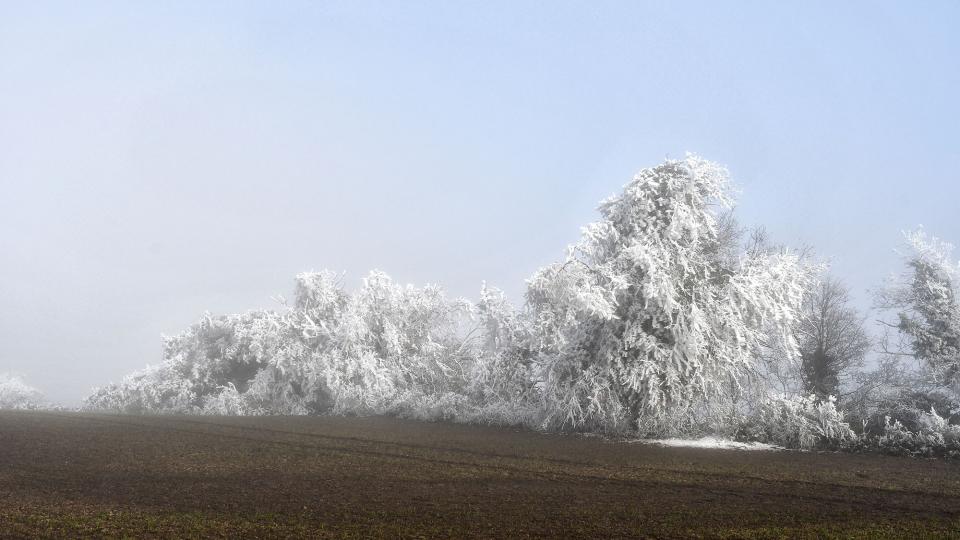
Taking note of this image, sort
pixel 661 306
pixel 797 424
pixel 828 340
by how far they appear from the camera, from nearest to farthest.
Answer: pixel 797 424, pixel 661 306, pixel 828 340

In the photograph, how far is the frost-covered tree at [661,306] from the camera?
61.5 feet

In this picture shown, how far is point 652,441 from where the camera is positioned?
18.4m

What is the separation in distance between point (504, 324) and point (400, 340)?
6378mm

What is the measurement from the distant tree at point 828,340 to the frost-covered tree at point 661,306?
6608mm

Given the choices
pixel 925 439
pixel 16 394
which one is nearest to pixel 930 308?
pixel 925 439

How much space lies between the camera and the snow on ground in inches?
689

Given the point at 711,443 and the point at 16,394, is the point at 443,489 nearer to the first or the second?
the point at 711,443

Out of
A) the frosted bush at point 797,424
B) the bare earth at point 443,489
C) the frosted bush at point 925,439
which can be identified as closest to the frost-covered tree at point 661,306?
the frosted bush at point 797,424

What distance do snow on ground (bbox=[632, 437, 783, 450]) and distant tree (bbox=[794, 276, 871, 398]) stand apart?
331 inches

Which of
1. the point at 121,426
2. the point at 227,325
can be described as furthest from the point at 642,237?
the point at 227,325

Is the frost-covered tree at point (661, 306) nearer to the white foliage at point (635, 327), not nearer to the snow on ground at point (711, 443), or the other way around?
the white foliage at point (635, 327)

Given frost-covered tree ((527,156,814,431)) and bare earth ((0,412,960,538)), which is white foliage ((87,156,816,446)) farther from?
bare earth ((0,412,960,538))

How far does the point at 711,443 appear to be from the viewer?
1808cm

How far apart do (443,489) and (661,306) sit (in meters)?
10.9
